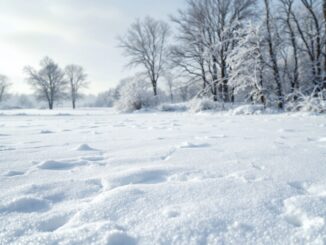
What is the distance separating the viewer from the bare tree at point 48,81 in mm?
29188

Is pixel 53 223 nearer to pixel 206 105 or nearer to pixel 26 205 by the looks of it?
pixel 26 205

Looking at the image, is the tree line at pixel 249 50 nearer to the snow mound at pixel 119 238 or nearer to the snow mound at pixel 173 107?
the snow mound at pixel 173 107

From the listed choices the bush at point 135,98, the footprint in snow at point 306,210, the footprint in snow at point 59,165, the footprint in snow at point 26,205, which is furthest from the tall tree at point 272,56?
the footprint in snow at point 26,205

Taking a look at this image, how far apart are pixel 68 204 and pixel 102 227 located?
342 mm

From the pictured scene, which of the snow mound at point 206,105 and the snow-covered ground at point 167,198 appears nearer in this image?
the snow-covered ground at point 167,198

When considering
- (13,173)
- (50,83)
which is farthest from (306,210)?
(50,83)

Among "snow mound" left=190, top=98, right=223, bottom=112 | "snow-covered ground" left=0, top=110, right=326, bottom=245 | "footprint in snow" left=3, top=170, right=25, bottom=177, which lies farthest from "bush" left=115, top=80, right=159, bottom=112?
"footprint in snow" left=3, top=170, right=25, bottom=177

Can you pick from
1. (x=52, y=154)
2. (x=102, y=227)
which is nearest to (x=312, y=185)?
(x=102, y=227)

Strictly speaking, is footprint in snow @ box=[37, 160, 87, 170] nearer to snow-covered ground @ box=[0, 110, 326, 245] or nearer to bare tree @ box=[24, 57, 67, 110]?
snow-covered ground @ box=[0, 110, 326, 245]

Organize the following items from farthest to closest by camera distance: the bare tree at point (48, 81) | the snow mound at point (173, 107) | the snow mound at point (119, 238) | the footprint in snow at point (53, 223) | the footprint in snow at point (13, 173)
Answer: the bare tree at point (48, 81) → the snow mound at point (173, 107) → the footprint in snow at point (13, 173) → the footprint in snow at point (53, 223) → the snow mound at point (119, 238)

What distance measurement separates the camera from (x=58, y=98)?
1240 inches

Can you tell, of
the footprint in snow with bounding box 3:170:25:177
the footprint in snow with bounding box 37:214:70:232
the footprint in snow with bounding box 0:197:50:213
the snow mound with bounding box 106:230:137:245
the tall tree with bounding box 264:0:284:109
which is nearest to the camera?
the snow mound with bounding box 106:230:137:245

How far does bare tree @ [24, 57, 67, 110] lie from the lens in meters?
29.2

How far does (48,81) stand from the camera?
29891 mm
